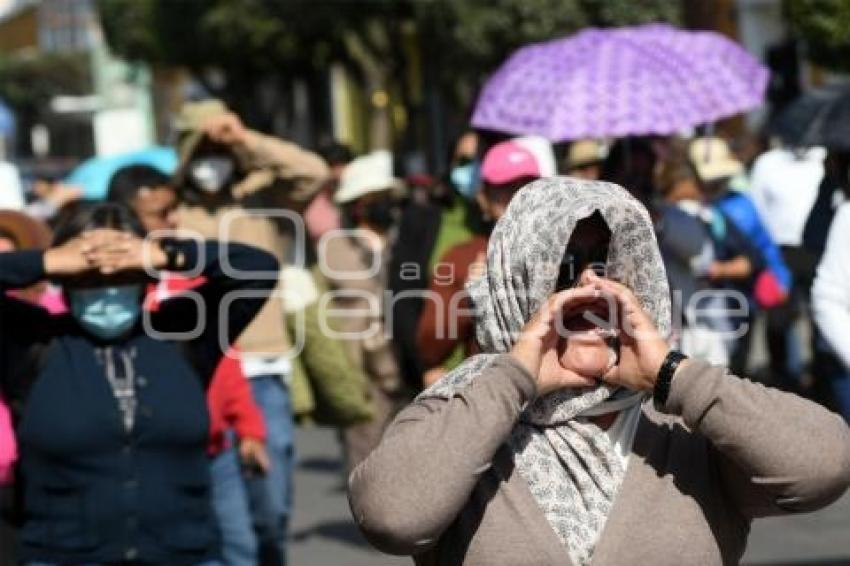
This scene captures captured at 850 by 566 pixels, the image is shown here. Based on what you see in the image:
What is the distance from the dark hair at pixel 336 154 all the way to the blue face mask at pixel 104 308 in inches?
262

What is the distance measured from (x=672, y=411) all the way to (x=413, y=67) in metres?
39.7

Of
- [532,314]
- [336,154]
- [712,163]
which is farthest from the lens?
[336,154]

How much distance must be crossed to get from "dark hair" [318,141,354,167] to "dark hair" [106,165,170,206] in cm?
440

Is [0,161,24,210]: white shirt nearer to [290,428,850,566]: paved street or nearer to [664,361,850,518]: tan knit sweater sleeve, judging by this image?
[290,428,850,566]: paved street

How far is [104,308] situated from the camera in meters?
5.61

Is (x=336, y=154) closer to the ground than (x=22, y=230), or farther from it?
closer to the ground

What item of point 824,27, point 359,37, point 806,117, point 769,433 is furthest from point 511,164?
point 359,37

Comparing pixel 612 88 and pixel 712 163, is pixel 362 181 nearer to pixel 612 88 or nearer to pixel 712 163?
pixel 712 163

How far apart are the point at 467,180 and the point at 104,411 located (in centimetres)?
290

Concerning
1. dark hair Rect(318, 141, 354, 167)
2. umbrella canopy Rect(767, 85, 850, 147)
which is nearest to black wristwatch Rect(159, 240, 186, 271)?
umbrella canopy Rect(767, 85, 850, 147)

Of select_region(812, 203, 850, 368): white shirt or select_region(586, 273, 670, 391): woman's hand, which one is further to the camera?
select_region(812, 203, 850, 368): white shirt

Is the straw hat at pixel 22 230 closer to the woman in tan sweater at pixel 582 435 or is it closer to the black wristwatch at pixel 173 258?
the black wristwatch at pixel 173 258

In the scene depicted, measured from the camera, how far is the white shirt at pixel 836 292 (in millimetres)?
6395

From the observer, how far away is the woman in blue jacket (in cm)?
550
